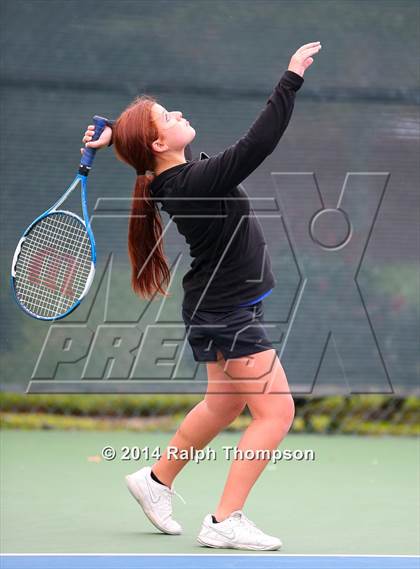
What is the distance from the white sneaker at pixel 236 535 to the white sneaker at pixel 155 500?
0.58 feet

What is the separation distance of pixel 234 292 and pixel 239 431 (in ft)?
7.06

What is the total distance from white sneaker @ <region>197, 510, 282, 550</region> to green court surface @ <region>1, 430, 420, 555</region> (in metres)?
0.03

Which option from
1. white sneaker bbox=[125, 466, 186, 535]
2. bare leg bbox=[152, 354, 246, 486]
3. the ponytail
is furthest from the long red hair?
white sneaker bbox=[125, 466, 186, 535]

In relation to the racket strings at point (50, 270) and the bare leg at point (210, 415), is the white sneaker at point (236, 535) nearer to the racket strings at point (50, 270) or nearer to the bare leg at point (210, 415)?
the bare leg at point (210, 415)

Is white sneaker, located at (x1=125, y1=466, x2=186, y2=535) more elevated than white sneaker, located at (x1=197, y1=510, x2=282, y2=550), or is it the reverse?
white sneaker, located at (x1=125, y1=466, x2=186, y2=535)

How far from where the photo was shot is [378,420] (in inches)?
210

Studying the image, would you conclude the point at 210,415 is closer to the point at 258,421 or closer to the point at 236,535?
the point at 258,421

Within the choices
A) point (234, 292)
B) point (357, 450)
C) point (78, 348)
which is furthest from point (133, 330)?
point (234, 292)

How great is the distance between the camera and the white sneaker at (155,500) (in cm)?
326

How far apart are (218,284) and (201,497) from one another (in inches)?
39.8
